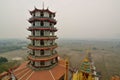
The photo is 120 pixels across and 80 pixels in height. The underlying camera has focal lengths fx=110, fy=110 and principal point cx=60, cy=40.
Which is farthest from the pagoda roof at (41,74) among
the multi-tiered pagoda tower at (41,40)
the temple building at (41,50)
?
the multi-tiered pagoda tower at (41,40)

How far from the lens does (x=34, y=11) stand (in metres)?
22.9

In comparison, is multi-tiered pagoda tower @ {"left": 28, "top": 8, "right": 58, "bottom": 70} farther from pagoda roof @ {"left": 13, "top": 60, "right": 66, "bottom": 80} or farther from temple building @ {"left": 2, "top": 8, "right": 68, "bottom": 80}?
pagoda roof @ {"left": 13, "top": 60, "right": 66, "bottom": 80}

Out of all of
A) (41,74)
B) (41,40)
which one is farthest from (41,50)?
(41,74)

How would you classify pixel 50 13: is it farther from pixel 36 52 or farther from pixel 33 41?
pixel 36 52

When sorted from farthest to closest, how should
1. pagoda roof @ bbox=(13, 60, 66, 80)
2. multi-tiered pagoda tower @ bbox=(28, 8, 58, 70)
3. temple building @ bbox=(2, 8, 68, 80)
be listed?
multi-tiered pagoda tower @ bbox=(28, 8, 58, 70) → temple building @ bbox=(2, 8, 68, 80) → pagoda roof @ bbox=(13, 60, 66, 80)

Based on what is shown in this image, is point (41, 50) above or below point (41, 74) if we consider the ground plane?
above

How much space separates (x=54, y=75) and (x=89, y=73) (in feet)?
37.8

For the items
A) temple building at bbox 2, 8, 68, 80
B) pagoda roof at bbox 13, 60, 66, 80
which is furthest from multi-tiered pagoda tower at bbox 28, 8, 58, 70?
pagoda roof at bbox 13, 60, 66, 80

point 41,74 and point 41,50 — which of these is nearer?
point 41,74

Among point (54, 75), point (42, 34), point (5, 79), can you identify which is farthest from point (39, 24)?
point (5, 79)

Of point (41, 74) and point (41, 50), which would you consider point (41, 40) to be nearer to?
point (41, 50)

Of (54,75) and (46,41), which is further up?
(46,41)

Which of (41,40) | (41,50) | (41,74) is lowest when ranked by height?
(41,74)

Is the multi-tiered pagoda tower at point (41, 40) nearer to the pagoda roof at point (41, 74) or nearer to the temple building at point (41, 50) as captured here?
the temple building at point (41, 50)
